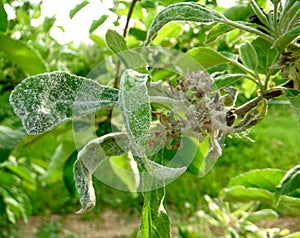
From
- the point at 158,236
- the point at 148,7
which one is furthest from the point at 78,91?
the point at 148,7

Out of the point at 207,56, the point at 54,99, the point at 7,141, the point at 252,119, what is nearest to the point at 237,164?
the point at 7,141

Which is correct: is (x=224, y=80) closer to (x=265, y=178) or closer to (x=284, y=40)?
(x=284, y=40)

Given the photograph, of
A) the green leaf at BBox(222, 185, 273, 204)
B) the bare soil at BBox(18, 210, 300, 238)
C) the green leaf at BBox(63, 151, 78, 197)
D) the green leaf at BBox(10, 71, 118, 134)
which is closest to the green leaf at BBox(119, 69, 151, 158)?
Result: the green leaf at BBox(10, 71, 118, 134)

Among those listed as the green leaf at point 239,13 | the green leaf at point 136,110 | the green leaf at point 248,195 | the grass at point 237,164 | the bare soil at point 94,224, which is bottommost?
the bare soil at point 94,224

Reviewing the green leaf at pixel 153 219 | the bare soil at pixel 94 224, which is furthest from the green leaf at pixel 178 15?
the bare soil at pixel 94 224

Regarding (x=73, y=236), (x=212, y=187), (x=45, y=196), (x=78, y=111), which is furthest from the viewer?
(x=45, y=196)

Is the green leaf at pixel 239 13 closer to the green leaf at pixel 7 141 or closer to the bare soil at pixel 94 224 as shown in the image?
the green leaf at pixel 7 141

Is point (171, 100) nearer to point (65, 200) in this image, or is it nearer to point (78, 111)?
point (78, 111)
